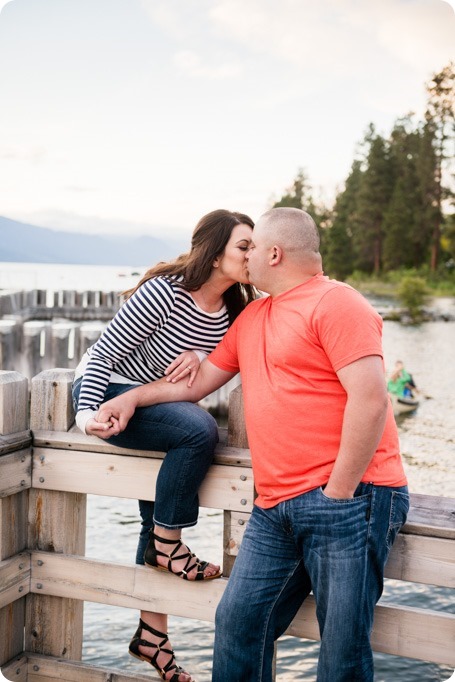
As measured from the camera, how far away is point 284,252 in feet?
9.22

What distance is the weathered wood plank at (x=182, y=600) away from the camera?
275 cm

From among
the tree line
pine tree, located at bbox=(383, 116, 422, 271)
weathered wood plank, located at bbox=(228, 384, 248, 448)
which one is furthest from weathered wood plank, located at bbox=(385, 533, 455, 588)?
pine tree, located at bbox=(383, 116, 422, 271)

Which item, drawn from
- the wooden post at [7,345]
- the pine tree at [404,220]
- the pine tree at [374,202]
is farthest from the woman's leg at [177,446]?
the pine tree at [374,202]

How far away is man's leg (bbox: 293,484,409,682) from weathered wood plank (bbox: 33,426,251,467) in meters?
0.43

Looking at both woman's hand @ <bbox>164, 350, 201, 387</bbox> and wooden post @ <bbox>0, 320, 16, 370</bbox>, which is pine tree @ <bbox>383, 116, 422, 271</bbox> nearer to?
wooden post @ <bbox>0, 320, 16, 370</bbox>

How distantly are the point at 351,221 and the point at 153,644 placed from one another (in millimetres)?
69668

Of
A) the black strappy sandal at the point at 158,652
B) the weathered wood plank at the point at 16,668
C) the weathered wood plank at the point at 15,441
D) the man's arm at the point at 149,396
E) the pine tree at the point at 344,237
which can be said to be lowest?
the weathered wood plank at the point at 16,668

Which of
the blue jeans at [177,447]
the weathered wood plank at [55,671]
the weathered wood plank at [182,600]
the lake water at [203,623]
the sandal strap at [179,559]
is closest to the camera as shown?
the weathered wood plank at [182,600]

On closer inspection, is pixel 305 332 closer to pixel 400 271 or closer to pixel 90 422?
pixel 90 422

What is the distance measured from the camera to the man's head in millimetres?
2805

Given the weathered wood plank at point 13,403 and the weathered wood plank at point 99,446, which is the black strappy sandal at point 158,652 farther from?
the weathered wood plank at point 13,403

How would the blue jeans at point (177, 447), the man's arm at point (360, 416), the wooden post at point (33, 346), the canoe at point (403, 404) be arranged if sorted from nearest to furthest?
the man's arm at point (360, 416), the blue jeans at point (177, 447), the wooden post at point (33, 346), the canoe at point (403, 404)

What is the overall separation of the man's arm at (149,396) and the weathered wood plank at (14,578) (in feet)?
2.19

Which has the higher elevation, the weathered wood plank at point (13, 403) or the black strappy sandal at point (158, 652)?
the weathered wood plank at point (13, 403)
